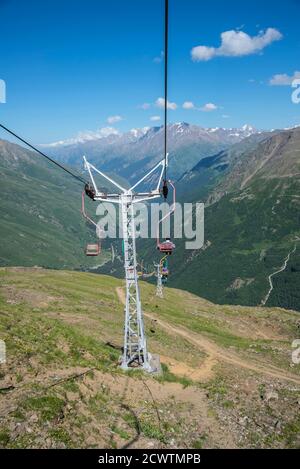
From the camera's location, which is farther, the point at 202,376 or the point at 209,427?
the point at 202,376

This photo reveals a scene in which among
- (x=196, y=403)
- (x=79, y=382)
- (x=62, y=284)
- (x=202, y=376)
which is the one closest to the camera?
(x=79, y=382)

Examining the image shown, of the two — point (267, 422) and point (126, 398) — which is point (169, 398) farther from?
point (267, 422)

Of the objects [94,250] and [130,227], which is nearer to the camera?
[130,227]

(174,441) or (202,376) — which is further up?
(174,441)

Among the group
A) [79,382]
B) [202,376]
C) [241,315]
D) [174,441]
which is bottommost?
[241,315]

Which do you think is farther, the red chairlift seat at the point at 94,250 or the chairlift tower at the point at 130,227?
the red chairlift seat at the point at 94,250

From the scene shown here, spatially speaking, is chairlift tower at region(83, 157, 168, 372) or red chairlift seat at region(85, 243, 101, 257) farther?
red chairlift seat at region(85, 243, 101, 257)

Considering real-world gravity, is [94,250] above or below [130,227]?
below
